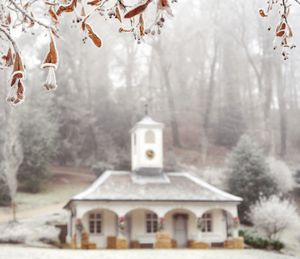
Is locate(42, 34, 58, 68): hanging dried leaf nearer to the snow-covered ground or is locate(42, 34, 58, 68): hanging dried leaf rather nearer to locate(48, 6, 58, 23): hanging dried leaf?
locate(48, 6, 58, 23): hanging dried leaf

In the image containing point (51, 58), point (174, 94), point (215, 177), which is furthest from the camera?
point (174, 94)

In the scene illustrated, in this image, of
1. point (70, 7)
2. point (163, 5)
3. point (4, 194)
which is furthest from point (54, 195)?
point (163, 5)

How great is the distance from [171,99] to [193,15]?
271 inches

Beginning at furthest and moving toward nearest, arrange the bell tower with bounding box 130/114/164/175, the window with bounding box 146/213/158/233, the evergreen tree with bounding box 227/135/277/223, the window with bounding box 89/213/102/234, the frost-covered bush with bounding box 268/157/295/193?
the frost-covered bush with bounding box 268/157/295/193
the evergreen tree with bounding box 227/135/277/223
the bell tower with bounding box 130/114/164/175
the window with bounding box 146/213/158/233
the window with bounding box 89/213/102/234

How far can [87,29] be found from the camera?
3.14 meters

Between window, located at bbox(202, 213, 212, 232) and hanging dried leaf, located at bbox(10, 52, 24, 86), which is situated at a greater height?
hanging dried leaf, located at bbox(10, 52, 24, 86)

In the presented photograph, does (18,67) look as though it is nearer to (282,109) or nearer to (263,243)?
(263,243)

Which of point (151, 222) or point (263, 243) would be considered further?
point (151, 222)

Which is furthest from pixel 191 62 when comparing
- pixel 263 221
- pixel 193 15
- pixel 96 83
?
pixel 263 221

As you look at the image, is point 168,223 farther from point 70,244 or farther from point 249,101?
point 249,101

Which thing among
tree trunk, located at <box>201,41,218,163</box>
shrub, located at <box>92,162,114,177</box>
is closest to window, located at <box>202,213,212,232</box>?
shrub, located at <box>92,162,114,177</box>

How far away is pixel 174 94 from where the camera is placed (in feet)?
153

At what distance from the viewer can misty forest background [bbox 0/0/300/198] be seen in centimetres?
3775

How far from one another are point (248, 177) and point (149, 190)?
7279 millimetres
